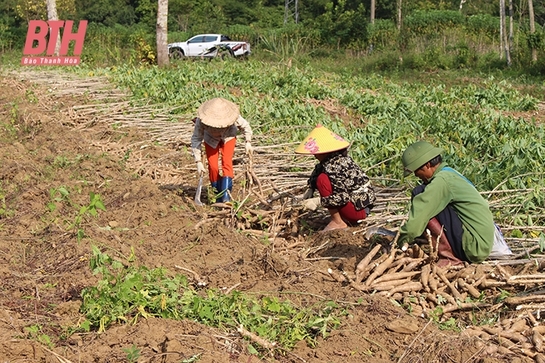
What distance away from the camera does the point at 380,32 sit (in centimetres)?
2750

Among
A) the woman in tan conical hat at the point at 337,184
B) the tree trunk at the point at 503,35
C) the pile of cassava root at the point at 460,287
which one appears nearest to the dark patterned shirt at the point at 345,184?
the woman in tan conical hat at the point at 337,184

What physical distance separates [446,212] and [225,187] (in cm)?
241

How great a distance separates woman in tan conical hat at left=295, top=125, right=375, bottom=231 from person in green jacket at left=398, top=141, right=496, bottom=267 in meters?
0.95

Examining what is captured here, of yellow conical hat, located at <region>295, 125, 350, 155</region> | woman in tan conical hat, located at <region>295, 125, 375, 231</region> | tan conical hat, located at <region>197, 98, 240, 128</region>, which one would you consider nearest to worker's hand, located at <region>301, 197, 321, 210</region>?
woman in tan conical hat, located at <region>295, 125, 375, 231</region>

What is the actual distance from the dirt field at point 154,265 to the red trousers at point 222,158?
363 mm

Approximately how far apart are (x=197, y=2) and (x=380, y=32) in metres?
16.3

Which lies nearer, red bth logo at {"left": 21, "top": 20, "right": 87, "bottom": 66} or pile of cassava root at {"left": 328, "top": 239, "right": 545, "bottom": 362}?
pile of cassava root at {"left": 328, "top": 239, "right": 545, "bottom": 362}

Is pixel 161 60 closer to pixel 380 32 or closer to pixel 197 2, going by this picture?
pixel 380 32

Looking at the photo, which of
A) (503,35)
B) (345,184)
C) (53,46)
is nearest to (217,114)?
(345,184)

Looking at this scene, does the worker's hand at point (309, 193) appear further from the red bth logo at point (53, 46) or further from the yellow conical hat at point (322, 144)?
the red bth logo at point (53, 46)

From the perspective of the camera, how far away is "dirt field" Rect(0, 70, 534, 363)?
11.0 ft

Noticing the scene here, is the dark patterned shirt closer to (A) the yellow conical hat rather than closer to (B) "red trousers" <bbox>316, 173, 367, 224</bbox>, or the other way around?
(B) "red trousers" <bbox>316, 173, 367, 224</bbox>

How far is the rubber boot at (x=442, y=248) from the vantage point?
441 cm

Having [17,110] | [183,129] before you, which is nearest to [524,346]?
[183,129]
